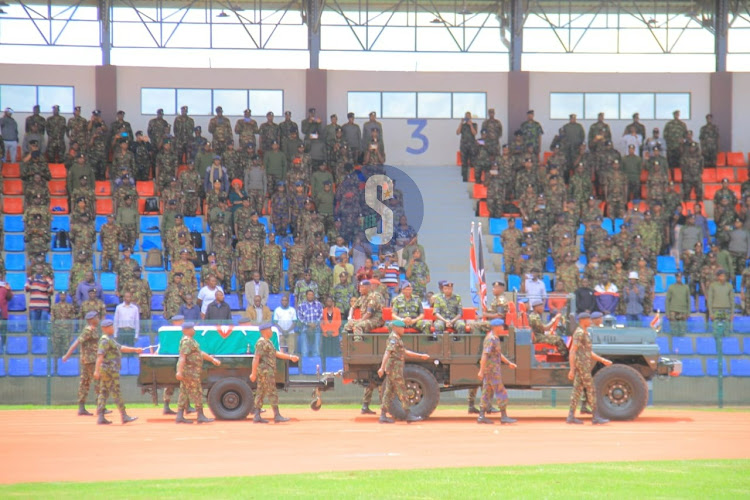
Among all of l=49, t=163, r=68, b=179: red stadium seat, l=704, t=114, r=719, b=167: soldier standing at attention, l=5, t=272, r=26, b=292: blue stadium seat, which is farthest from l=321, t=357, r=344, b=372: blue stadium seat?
l=704, t=114, r=719, b=167: soldier standing at attention

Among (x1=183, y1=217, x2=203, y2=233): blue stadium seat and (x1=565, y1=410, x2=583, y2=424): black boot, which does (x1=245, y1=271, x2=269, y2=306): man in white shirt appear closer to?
(x1=183, y1=217, x2=203, y2=233): blue stadium seat

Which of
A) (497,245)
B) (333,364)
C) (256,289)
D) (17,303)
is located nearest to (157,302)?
(256,289)

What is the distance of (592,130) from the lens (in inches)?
1383

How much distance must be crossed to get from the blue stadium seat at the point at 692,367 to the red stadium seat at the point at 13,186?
761 inches

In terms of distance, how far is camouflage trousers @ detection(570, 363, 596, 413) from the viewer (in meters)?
19.5

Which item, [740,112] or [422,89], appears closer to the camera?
[422,89]

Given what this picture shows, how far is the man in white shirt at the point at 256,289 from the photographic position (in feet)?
91.6

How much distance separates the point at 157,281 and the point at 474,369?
1193cm

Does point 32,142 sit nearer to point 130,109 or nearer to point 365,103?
point 130,109

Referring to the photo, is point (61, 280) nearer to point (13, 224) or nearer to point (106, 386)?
point (13, 224)

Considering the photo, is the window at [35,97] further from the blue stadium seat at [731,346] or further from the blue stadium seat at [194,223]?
the blue stadium seat at [731,346]

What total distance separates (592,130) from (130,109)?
14.4 m

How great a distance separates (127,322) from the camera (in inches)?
973

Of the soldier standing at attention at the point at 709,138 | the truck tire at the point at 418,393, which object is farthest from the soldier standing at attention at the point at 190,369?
the soldier standing at attention at the point at 709,138
